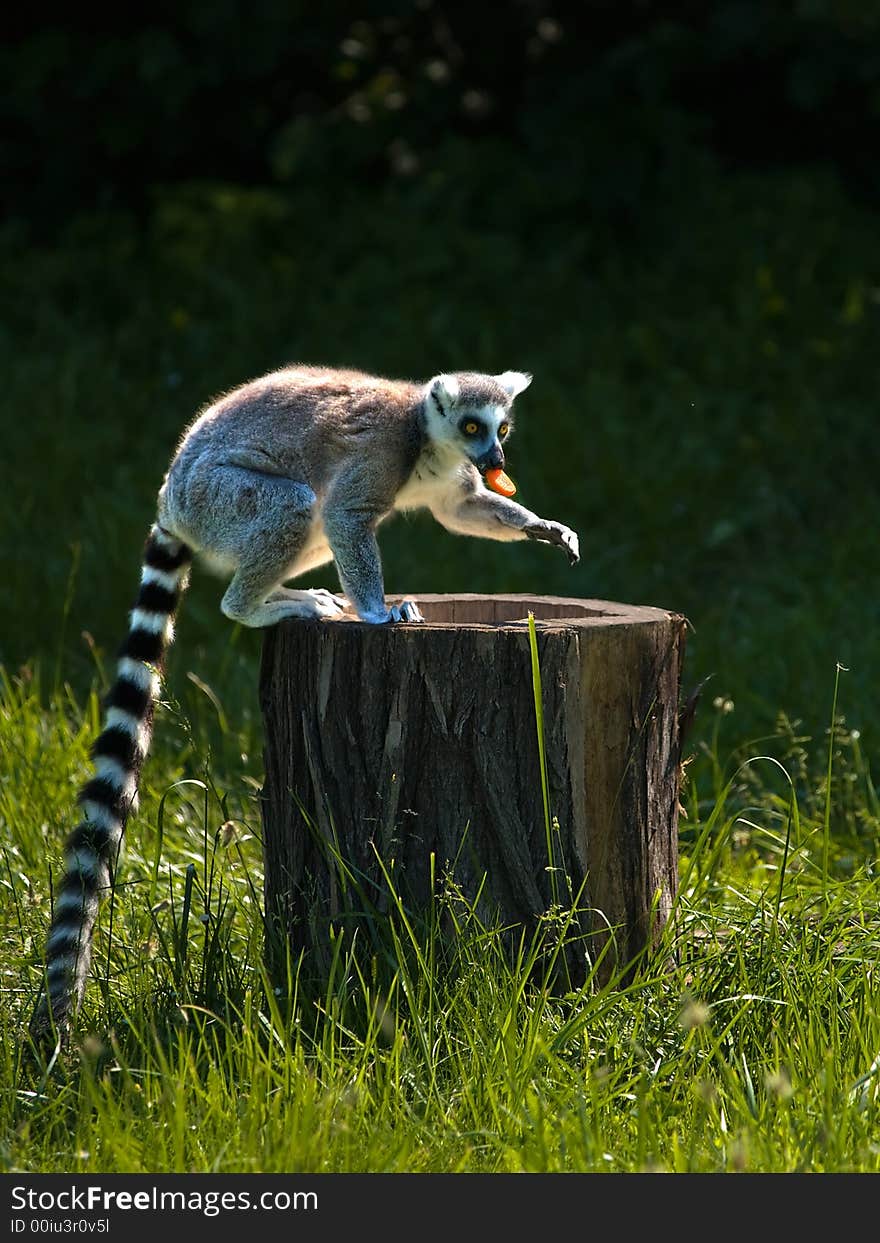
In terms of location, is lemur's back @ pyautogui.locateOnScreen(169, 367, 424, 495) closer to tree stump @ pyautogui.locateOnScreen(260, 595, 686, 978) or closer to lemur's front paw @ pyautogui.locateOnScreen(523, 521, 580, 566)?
lemur's front paw @ pyautogui.locateOnScreen(523, 521, 580, 566)

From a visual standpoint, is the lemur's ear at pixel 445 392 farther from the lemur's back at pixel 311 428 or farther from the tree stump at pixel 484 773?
the tree stump at pixel 484 773

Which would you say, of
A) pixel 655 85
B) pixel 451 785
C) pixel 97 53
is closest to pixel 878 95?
pixel 655 85

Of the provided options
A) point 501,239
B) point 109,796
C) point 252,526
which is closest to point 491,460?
point 252,526

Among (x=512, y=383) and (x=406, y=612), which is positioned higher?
(x=512, y=383)

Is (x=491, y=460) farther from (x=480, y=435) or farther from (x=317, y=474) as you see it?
(x=317, y=474)

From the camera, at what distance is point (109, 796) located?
11.2 feet

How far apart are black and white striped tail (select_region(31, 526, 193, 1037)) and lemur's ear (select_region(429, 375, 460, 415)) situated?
0.81 metres

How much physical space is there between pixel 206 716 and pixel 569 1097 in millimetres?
2638

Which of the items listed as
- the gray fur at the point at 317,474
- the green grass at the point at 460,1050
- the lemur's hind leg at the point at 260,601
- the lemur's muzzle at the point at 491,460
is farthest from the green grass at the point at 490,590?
the lemur's muzzle at the point at 491,460

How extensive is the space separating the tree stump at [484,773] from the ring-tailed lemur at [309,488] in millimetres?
386

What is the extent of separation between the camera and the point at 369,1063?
9.64 feet

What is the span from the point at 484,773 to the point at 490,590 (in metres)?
3.32

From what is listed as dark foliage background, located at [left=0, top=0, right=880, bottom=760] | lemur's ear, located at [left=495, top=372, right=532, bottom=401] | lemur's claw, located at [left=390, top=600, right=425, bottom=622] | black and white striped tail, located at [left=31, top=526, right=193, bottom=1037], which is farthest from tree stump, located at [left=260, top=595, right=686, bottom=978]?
dark foliage background, located at [left=0, top=0, right=880, bottom=760]

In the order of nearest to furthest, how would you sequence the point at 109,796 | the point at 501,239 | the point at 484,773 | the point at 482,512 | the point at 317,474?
the point at 484,773, the point at 109,796, the point at 317,474, the point at 482,512, the point at 501,239
